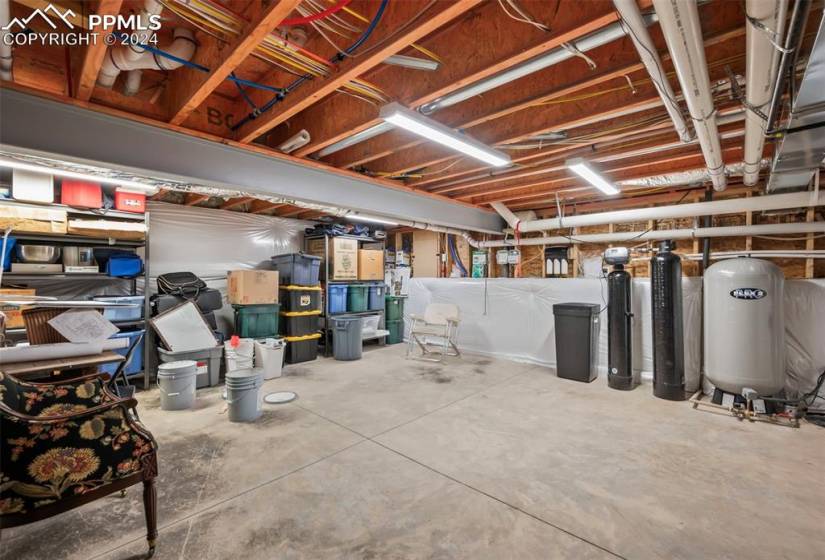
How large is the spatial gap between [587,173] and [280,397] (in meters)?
3.79

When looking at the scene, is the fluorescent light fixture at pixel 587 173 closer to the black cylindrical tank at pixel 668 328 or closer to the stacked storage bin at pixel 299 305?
the black cylindrical tank at pixel 668 328

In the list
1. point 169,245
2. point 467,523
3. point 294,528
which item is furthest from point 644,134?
point 169,245

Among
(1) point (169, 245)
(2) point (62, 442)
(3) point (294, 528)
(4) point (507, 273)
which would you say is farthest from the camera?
(4) point (507, 273)

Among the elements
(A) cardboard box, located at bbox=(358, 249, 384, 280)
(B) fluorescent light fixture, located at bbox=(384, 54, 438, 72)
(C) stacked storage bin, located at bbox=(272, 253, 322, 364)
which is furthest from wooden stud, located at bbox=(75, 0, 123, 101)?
(A) cardboard box, located at bbox=(358, 249, 384, 280)

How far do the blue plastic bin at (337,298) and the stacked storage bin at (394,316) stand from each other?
882mm

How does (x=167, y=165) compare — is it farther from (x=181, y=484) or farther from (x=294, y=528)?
(x=294, y=528)

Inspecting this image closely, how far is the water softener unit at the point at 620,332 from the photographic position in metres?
3.81

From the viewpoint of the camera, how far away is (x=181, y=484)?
6.68ft

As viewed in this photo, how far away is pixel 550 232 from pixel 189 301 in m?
5.57

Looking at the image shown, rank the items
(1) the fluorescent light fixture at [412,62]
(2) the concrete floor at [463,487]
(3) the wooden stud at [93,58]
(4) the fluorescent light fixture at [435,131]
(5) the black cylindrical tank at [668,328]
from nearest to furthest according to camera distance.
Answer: (3) the wooden stud at [93,58]
(2) the concrete floor at [463,487]
(1) the fluorescent light fixture at [412,62]
(4) the fluorescent light fixture at [435,131]
(5) the black cylindrical tank at [668,328]

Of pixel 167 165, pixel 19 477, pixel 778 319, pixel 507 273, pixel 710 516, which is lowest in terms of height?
pixel 710 516

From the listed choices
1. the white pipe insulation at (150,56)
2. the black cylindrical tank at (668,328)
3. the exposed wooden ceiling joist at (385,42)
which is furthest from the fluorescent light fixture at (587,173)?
Answer: the white pipe insulation at (150,56)

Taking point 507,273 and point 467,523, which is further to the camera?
point 507,273

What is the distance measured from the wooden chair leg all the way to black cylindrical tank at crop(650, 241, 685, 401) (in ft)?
13.6
